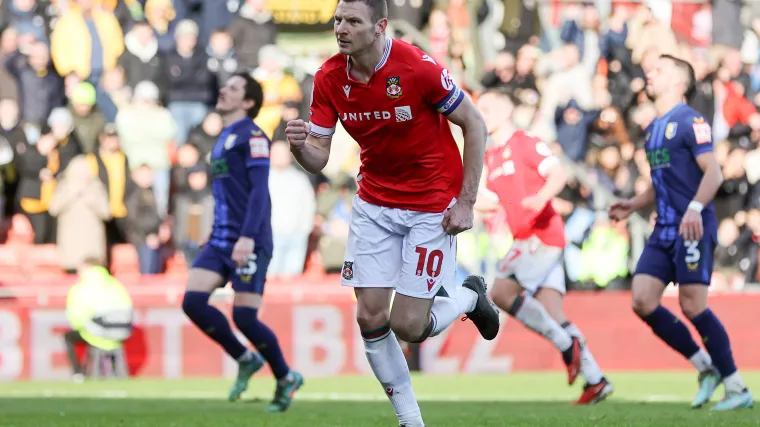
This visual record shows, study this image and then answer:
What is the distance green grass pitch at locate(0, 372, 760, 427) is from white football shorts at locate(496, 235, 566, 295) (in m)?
1.01

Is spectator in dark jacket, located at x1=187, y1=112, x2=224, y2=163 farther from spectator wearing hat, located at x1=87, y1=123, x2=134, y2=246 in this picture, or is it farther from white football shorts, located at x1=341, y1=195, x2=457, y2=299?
white football shorts, located at x1=341, y1=195, x2=457, y2=299

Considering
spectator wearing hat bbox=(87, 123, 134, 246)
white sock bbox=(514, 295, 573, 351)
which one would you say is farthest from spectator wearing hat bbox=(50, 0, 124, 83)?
white sock bbox=(514, 295, 573, 351)

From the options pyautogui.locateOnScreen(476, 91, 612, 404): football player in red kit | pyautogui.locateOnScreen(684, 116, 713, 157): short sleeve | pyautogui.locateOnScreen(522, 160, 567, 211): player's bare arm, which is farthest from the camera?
pyautogui.locateOnScreen(476, 91, 612, 404): football player in red kit

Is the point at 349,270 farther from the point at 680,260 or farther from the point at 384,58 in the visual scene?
the point at 680,260

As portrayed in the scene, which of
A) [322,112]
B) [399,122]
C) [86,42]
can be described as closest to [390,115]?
[399,122]

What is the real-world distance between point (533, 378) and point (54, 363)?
5.34 meters

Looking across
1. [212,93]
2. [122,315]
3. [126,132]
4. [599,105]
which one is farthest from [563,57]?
[122,315]

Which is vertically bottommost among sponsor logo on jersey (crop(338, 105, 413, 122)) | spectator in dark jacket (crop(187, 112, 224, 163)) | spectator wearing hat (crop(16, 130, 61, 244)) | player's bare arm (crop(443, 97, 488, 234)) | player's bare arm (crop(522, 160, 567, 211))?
spectator wearing hat (crop(16, 130, 61, 244))

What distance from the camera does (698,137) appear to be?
10.4 metres

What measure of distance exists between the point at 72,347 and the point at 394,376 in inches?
351

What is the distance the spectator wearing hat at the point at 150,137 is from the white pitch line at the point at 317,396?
4.28 m

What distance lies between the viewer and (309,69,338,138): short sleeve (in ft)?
25.6

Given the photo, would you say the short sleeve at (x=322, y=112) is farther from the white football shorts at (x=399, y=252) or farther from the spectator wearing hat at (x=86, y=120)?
the spectator wearing hat at (x=86, y=120)

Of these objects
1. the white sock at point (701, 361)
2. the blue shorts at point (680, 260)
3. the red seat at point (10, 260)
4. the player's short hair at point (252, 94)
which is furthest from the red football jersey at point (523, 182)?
the red seat at point (10, 260)
